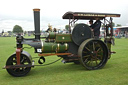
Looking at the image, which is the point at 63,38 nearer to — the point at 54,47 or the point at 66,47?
the point at 66,47

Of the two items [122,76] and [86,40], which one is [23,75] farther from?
[122,76]

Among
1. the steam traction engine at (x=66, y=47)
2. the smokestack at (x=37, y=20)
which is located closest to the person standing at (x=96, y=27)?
the steam traction engine at (x=66, y=47)

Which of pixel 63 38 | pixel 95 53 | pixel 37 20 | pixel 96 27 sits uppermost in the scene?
pixel 37 20

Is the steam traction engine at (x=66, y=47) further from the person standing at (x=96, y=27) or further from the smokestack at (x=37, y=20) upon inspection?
the person standing at (x=96, y=27)

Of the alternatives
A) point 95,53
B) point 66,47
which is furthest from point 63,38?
point 95,53

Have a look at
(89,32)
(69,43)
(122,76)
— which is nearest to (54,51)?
(69,43)

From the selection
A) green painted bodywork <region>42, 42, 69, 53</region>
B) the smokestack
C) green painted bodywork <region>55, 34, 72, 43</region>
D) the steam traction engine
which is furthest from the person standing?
the smokestack

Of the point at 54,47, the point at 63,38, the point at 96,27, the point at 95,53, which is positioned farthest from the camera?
the point at 96,27

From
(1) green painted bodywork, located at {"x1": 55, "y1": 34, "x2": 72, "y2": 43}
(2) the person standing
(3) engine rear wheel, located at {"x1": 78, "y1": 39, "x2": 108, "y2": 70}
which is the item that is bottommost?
(3) engine rear wheel, located at {"x1": 78, "y1": 39, "x2": 108, "y2": 70}

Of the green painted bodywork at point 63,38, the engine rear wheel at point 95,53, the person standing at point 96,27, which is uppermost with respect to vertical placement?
the person standing at point 96,27

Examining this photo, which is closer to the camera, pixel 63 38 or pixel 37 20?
pixel 37 20

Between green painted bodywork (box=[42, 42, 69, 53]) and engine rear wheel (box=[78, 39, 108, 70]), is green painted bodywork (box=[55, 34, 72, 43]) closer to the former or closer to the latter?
green painted bodywork (box=[42, 42, 69, 53])

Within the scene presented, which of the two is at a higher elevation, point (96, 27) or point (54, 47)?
point (96, 27)

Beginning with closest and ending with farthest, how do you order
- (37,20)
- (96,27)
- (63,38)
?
(37,20) < (63,38) < (96,27)
